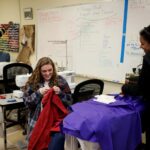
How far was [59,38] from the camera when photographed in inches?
166

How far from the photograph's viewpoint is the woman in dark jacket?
74.2 inches

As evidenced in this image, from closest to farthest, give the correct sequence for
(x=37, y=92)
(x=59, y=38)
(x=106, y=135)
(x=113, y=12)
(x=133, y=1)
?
(x=106, y=135), (x=37, y=92), (x=133, y=1), (x=113, y=12), (x=59, y=38)

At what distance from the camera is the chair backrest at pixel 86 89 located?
2.66 meters

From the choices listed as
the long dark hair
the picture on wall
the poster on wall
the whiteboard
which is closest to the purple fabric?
the long dark hair

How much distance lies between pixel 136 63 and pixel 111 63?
0.40 m

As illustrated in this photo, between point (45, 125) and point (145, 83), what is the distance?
101cm

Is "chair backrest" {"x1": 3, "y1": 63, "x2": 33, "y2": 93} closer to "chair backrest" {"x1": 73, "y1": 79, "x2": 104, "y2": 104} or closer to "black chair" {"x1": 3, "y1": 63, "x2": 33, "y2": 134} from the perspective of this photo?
"black chair" {"x1": 3, "y1": 63, "x2": 33, "y2": 134}

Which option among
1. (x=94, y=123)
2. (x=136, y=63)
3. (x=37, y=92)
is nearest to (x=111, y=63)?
(x=136, y=63)

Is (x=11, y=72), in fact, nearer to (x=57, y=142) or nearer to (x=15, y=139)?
(x=15, y=139)

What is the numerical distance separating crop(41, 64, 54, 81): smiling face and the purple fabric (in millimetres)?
732

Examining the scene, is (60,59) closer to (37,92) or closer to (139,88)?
(37,92)

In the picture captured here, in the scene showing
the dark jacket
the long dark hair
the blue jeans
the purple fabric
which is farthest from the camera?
the blue jeans

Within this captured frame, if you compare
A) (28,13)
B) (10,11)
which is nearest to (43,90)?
(28,13)

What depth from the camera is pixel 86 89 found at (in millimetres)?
2756
